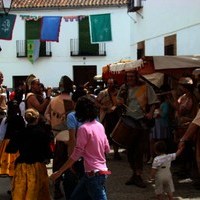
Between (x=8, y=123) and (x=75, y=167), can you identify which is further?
(x=8, y=123)

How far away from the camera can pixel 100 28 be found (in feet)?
63.0

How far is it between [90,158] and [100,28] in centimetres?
1435

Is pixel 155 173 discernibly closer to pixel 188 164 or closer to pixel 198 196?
pixel 198 196

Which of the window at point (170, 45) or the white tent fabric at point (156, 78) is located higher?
the window at point (170, 45)

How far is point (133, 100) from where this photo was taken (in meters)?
8.21

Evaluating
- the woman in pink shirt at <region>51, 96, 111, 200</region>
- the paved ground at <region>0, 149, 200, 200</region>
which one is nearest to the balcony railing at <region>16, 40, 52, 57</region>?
the paved ground at <region>0, 149, 200, 200</region>

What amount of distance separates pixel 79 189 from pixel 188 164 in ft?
13.0

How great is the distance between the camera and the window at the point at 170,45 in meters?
16.0

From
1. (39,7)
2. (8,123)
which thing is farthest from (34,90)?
(39,7)

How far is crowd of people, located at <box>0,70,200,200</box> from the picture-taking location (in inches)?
206

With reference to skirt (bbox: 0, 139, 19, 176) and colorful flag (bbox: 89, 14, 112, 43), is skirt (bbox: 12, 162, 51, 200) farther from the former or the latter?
colorful flag (bbox: 89, 14, 112, 43)

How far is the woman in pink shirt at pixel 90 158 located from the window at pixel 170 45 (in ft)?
35.9

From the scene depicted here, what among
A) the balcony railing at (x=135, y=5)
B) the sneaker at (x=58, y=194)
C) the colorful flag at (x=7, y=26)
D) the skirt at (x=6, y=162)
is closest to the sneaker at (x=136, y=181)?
the sneaker at (x=58, y=194)

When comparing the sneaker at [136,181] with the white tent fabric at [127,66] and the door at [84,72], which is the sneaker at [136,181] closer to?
the white tent fabric at [127,66]
